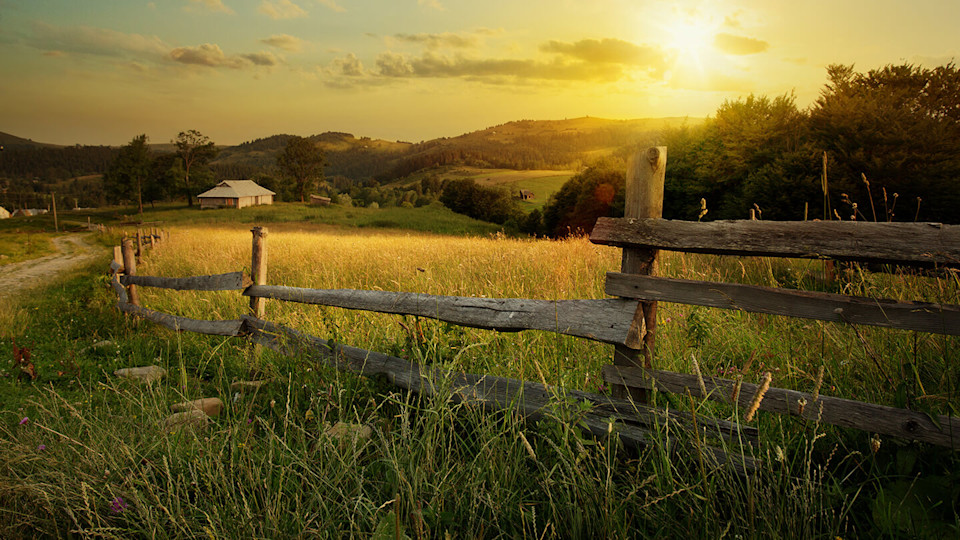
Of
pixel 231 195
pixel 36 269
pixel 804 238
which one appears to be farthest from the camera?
pixel 231 195

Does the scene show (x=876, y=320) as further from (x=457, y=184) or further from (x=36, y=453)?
(x=457, y=184)

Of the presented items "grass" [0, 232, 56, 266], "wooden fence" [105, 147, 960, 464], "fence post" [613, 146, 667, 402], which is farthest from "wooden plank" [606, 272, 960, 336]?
"grass" [0, 232, 56, 266]

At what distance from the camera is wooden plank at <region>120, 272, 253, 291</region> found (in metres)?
5.35

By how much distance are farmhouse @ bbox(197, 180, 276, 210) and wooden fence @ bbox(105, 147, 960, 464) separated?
72.5m

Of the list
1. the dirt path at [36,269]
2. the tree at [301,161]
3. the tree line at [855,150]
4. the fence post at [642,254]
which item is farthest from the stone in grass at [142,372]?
the tree at [301,161]

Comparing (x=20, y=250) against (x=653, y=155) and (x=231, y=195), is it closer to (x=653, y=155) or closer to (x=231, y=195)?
(x=653, y=155)

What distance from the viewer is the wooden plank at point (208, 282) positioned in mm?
5348

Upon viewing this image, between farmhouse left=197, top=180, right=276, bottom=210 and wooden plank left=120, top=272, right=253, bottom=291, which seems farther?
farmhouse left=197, top=180, right=276, bottom=210

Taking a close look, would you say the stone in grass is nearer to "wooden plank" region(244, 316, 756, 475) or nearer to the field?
the field

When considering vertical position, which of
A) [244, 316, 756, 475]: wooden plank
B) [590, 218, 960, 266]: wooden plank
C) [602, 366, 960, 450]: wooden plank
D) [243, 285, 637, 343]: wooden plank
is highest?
[590, 218, 960, 266]: wooden plank

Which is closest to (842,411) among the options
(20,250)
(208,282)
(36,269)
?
(208,282)

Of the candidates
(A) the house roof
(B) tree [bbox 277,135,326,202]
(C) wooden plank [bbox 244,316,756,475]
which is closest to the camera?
(C) wooden plank [bbox 244,316,756,475]

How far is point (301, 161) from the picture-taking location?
75.8 metres

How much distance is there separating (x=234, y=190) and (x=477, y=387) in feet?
253
